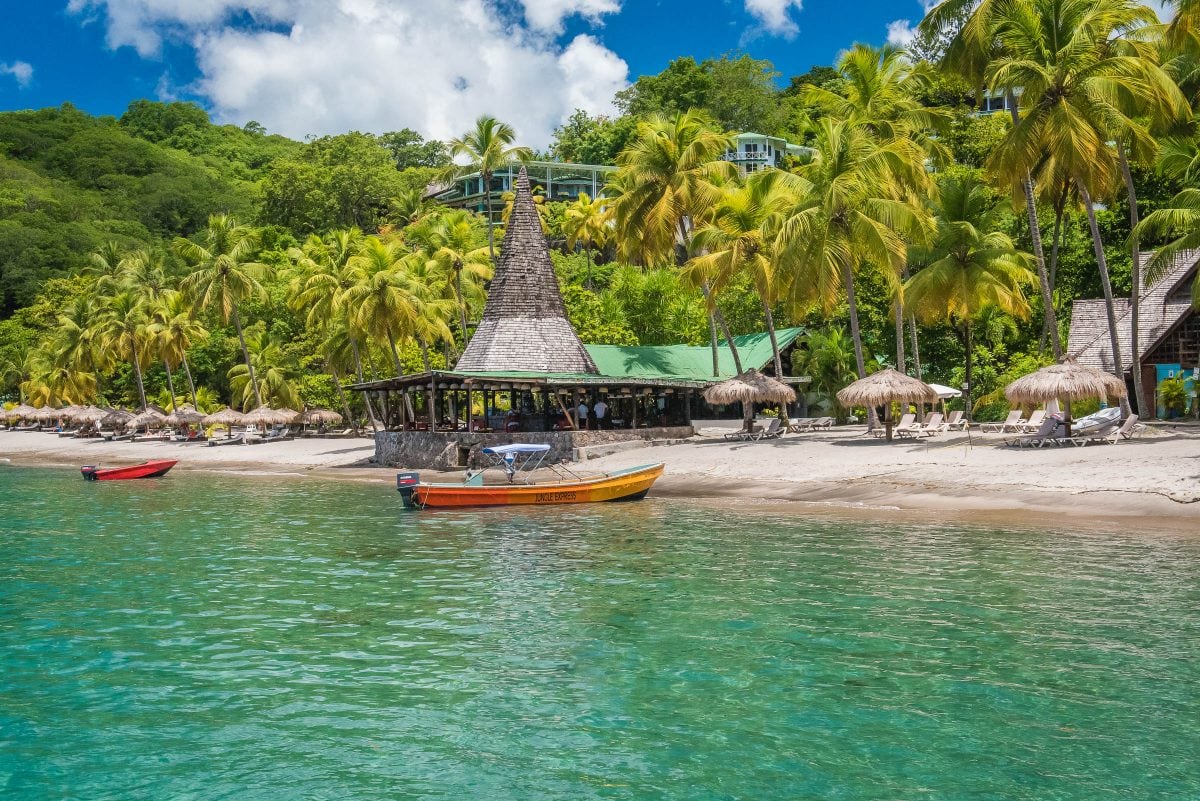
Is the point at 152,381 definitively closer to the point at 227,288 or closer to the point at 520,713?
the point at 227,288

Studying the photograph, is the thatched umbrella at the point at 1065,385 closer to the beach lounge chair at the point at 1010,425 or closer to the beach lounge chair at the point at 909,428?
the beach lounge chair at the point at 1010,425

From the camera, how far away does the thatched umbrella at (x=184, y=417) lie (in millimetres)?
54375

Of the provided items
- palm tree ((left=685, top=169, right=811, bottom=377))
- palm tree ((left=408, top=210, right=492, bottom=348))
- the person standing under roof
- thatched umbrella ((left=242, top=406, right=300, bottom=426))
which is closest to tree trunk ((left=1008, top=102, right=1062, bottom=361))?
palm tree ((left=685, top=169, right=811, bottom=377))

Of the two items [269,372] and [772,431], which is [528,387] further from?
[269,372]

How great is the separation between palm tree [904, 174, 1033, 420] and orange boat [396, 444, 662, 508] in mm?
12653

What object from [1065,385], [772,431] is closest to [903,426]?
[772,431]

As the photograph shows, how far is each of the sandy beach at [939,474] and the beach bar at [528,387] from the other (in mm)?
1368

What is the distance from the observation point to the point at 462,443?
108 feet

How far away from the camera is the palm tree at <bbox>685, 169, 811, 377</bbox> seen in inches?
1356

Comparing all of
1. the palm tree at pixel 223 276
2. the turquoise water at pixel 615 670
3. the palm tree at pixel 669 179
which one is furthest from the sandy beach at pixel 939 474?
the palm tree at pixel 223 276

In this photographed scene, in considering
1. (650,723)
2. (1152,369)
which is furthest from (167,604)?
(1152,369)

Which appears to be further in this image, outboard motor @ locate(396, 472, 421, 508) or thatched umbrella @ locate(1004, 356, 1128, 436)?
thatched umbrella @ locate(1004, 356, 1128, 436)

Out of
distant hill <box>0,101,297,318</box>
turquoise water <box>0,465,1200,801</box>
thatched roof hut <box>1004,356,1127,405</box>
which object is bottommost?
turquoise water <box>0,465,1200,801</box>

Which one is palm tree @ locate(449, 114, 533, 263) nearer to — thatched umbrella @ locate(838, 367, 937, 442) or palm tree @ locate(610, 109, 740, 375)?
palm tree @ locate(610, 109, 740, 375)
